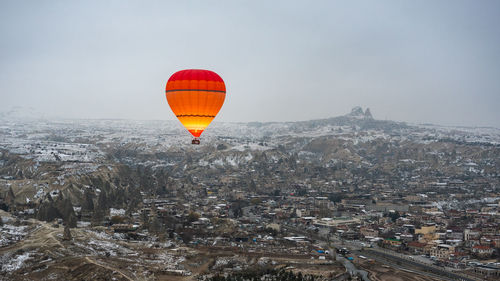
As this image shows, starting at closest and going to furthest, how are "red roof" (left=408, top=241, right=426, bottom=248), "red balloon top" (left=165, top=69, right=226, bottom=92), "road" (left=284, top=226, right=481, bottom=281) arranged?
"red balloon top" (left=165, top=69, right=226, bottom=92), "road" (left=284, top=226, right=481, bottom=281), "red roof" (left=408, top=241, right=426, bottom=248)

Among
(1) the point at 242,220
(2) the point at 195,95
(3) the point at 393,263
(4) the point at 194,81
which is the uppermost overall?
(4) the point at 194,81

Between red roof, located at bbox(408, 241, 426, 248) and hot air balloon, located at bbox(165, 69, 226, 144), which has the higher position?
hot air balloon, located at bbox(165, 69, 226, 144)

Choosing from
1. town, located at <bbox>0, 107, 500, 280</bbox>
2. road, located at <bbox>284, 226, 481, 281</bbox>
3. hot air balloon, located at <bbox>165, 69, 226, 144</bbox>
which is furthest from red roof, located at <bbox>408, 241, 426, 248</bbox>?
hot air balloon, located at <bbox>165, 69, 226, 144</bbox>

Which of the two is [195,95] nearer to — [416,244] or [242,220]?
[416,244]

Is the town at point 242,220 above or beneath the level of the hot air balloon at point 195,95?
beneath

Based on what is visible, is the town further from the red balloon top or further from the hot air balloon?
the red balloon top

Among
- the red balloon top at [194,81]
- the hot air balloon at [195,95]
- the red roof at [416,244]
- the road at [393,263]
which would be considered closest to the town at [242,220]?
the road at [393,263]

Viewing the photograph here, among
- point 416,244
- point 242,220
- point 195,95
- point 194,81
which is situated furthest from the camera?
point 242,220

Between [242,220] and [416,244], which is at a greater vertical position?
[416,244]

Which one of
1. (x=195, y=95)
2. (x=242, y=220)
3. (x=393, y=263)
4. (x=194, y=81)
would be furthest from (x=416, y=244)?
(x=194, y=81)

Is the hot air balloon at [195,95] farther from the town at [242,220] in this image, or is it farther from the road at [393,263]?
the road at [393,263]
